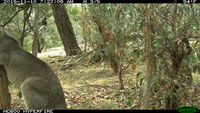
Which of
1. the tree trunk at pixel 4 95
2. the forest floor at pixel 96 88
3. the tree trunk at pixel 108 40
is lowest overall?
the forest floor at pixel 96 88

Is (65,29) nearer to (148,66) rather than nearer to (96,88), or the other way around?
(96,88)

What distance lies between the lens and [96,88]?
8367 mm

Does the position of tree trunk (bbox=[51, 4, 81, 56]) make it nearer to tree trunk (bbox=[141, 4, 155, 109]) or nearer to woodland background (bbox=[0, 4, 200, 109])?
woodland background (bbox=[0, 4, 200, 109])

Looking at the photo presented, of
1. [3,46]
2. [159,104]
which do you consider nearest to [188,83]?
[159,104]

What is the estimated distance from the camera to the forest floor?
6562 mm

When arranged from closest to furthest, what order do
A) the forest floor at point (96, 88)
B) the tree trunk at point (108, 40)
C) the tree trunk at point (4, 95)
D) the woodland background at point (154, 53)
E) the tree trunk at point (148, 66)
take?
the tree trunk at point (148, 66), the woodland background at point (154, 53), the tree trunk at point (4, 95), the forest floor at point (96, 88), the tree trunk at point (108, 40)

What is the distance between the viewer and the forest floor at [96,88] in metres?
6.56

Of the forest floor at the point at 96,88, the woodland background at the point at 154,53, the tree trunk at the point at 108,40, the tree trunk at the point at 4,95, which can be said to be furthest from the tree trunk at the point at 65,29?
the tree trunk at the point at 4,95

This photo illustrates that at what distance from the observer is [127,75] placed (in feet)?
29.9

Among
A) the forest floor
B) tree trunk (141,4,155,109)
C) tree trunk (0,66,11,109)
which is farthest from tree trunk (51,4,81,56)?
tree trunk (141,4,155,109)

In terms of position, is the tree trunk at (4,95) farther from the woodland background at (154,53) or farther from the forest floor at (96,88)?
the forest floor at (96,88)

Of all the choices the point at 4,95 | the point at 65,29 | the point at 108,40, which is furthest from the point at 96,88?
the point at 65,29

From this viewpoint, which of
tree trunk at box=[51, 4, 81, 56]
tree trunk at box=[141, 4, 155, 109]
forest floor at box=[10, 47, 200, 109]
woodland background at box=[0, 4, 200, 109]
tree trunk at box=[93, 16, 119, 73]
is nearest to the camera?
tree trunk at box=[141, 4, 155, 109]

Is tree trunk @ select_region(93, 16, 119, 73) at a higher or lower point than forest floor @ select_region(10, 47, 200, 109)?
higher
